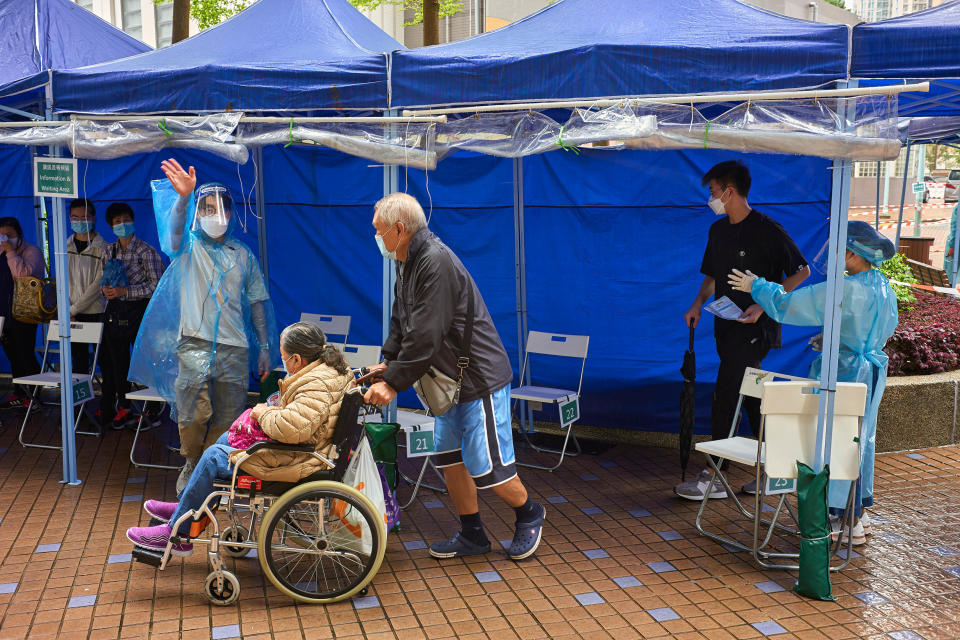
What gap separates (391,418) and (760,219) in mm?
2387

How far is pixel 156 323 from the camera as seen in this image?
5309mm

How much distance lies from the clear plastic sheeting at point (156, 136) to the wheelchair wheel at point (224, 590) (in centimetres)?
223

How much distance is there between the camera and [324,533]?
3840 millimetres

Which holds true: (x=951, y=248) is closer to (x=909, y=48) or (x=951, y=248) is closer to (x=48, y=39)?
(x=909, y=48)

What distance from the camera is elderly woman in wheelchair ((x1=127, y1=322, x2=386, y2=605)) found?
3725 mm

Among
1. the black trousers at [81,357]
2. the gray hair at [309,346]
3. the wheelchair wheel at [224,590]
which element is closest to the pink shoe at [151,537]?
the wheelchair wheel at [224,590]

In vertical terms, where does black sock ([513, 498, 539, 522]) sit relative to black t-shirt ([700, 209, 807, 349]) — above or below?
below

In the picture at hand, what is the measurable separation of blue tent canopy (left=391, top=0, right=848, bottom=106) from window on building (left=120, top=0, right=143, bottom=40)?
1850 centimetres

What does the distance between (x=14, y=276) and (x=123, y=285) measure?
51.4 inches

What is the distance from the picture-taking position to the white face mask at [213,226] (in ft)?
16.7

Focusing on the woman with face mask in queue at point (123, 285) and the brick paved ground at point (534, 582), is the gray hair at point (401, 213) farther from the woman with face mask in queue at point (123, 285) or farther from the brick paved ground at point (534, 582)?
the woman with face mask in queue at point (123, 285)

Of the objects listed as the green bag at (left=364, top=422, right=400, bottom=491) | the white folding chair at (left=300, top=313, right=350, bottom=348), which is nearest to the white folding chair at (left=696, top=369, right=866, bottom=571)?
the green bag at (left=364, top=422, right=400, bottom=491)

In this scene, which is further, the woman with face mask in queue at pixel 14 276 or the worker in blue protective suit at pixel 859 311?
the woman with face mask in queue at pixel 14 276

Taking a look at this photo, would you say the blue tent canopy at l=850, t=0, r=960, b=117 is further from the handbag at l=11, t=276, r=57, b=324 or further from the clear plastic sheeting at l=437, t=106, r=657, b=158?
the handbag at l=11, t=276, r=57, b=324
